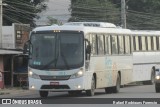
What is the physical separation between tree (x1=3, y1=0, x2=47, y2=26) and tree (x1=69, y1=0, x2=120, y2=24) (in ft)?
31.2

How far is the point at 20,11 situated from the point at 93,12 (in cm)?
1423

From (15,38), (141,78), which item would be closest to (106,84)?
(141,78)

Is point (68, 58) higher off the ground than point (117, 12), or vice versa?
point (117, 12)

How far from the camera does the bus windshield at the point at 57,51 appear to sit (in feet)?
86.5

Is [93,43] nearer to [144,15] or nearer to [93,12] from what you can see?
[93,12]

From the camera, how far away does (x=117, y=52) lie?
104 feet

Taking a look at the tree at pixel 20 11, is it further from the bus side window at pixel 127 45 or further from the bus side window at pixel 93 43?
the bus side window at pixel 93 43

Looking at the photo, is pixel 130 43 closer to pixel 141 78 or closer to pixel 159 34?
pixel 141 78

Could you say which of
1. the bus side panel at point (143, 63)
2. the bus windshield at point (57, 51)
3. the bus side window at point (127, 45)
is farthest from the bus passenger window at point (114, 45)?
the bus side panel at point (143, 63)

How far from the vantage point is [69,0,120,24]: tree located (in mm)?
73812

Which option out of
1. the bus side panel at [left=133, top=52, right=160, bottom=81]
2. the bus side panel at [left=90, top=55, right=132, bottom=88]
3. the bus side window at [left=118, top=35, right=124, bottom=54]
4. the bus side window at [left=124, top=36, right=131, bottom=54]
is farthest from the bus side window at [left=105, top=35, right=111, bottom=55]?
the bus side panel at [left=133, top=52, right=160, bottom=81]

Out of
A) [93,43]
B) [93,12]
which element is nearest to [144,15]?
[93,12]

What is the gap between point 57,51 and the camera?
86.9 feet

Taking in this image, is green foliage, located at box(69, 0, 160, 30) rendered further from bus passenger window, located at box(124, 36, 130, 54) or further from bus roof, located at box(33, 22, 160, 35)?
bus roof, located at box(33, 22, 160, 35)
